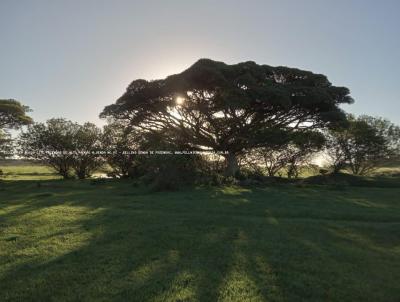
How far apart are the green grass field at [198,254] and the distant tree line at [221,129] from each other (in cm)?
1301

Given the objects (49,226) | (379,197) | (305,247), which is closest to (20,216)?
(49,226)

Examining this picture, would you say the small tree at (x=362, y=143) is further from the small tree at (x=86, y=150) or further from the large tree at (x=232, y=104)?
the small tree at (x=86, y=150)

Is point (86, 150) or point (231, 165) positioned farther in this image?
point (86, 150)

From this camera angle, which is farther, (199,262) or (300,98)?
(300,98)

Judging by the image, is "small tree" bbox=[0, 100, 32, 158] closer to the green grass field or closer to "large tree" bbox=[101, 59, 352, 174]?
"large tree" bbox=[101, 59, 352, 174]

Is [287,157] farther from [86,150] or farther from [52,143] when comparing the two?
[52,143]

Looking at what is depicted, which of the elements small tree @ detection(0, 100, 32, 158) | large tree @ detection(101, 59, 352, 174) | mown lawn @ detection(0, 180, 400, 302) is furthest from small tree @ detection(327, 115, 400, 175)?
small tree @ detection(0, 100, 32, 158)

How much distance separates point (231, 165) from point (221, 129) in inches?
155

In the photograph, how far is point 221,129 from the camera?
33125 mm

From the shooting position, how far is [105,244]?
340 inches

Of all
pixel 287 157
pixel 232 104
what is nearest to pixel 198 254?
pixel 232 104

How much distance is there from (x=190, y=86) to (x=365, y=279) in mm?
24887

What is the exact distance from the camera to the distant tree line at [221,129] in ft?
94.0

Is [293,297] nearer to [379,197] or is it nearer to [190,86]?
[379,197]
